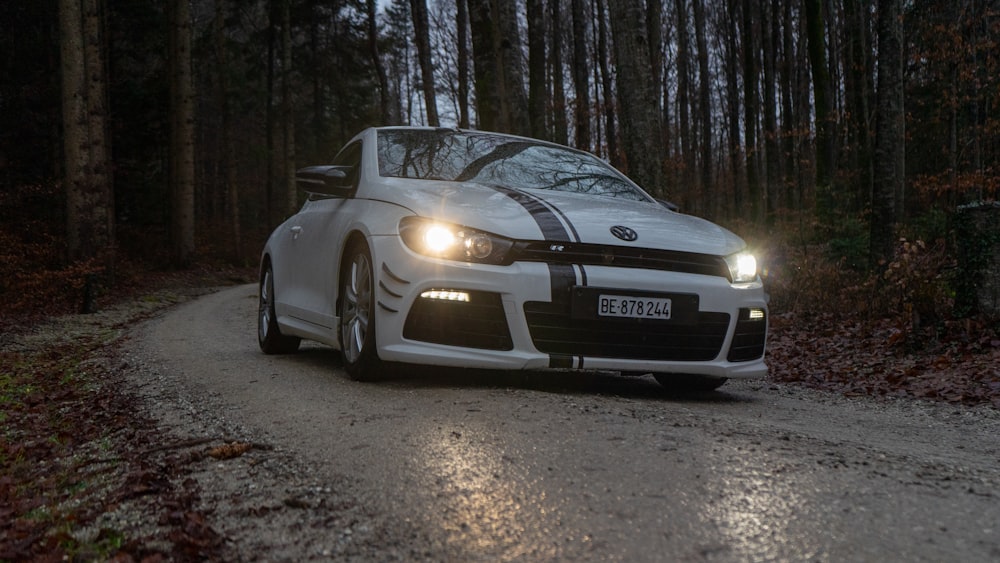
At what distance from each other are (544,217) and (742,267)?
124 cm

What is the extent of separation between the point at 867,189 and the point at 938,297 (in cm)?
1442

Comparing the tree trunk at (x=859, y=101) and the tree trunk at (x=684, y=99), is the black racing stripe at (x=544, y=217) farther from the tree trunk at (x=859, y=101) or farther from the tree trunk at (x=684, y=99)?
the tree trunk at (x=684, y=99)

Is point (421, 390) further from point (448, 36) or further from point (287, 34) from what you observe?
point (448, 36)

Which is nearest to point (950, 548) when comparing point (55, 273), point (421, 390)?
point (421, 390)

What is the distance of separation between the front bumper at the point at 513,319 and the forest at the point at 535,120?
3.75m

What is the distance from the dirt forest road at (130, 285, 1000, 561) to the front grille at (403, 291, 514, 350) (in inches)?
10.4

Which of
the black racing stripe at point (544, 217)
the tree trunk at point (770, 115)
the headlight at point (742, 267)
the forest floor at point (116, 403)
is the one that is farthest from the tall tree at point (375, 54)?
the headlight at point (742, 267)

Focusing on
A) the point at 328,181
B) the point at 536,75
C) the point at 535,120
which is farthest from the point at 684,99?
the point at 328,181

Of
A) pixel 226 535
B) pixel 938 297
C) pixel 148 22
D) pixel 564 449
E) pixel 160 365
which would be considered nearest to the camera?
pixel 226 535

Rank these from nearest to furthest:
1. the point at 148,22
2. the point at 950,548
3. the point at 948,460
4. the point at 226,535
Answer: the point at 950,548
the point at 226,535
the point at 948,460
the point at 148,22

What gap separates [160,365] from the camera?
670 cm

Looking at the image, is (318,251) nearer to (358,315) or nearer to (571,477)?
(358,315)

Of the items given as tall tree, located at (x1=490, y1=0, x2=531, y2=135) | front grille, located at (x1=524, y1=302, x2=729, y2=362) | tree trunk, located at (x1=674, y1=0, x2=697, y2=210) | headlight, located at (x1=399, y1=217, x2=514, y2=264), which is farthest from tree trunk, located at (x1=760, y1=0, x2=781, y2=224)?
headlight, located at (x1=399, y1=217, x2=514, y2=264)

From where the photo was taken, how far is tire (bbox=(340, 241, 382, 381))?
4.72 meters
